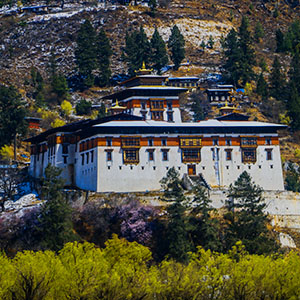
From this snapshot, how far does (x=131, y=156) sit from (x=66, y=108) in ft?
199

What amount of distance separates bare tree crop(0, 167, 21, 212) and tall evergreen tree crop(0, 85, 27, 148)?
11857mm

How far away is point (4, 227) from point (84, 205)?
33.5 feet

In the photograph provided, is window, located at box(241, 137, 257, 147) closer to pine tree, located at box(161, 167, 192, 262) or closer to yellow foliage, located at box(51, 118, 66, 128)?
pine tree, located at box(161, 167, 192, 262)

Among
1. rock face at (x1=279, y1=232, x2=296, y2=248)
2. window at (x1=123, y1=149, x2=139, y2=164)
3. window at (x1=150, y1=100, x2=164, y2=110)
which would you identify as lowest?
rock face at (x1=279, y1=232, x2=296, y2=248)

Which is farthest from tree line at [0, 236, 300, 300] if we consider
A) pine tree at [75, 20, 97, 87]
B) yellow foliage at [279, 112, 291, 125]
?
pine tree at [75, 20, 97, 87]

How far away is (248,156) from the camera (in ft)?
373

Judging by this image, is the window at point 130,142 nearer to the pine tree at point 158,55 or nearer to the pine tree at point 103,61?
the pine tree at point 158,55

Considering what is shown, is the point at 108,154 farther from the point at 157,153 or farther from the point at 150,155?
the point at 157,153

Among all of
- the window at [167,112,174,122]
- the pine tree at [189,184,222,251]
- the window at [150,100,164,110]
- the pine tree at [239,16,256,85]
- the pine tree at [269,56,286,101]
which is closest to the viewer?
the pine tree at [189,184,222,251]

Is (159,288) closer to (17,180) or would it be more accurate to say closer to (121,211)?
(121,211)

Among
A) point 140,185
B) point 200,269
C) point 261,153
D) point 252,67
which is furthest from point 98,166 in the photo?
point 252,67

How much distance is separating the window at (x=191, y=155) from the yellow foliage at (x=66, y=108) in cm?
5990

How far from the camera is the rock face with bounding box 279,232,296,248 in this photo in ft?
333

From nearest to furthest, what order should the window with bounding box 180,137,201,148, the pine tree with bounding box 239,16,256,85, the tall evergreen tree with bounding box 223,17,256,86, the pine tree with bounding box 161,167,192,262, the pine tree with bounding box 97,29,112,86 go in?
the pine tree with bounding box 161,167,192,262
the window with bounding box 180,137,201,148
the tall evergreen tree with bounding box 223,17,256,86
the pine tree with bounding box 239,16,256,85
the pine tree with bounding box 97,29,112,86
